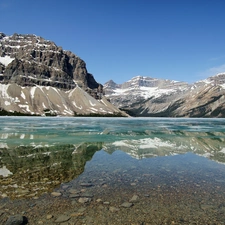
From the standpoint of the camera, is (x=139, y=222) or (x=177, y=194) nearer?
(x=139, y=222)

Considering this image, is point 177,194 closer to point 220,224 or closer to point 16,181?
point 220,224

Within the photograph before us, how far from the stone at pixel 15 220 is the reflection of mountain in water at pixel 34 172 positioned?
299 cm

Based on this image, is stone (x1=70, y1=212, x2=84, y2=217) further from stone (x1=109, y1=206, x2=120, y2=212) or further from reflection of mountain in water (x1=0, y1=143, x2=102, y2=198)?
reflection of mountain in water (x1=0, y1=143, x2=102, y2=198)

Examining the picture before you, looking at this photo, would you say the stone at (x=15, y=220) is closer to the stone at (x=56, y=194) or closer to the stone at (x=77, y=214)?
the stone at (x=77, y=214)

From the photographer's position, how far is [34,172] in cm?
1931

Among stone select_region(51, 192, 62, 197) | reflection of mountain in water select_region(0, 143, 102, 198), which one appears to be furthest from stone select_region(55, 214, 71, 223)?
reflection of mountain in water select_region(0, 143, 102, 198)

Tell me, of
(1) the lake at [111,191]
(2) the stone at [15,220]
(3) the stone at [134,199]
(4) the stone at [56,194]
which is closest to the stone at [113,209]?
(1) the lake at [111,191]

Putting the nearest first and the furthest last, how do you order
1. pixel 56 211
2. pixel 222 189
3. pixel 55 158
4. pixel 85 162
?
pixel 56 211 → pixel 222 189 → pixel 85 162 → pixel 55 158

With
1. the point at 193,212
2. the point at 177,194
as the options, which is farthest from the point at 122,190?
the point at 193,212

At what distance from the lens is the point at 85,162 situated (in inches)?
942

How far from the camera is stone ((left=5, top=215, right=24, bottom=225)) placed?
10366 millimetres

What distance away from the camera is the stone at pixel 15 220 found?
1037 cm

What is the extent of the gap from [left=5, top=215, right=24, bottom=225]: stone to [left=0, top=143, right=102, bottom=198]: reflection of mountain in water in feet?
9.80

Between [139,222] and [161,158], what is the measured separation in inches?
Answer: 646
